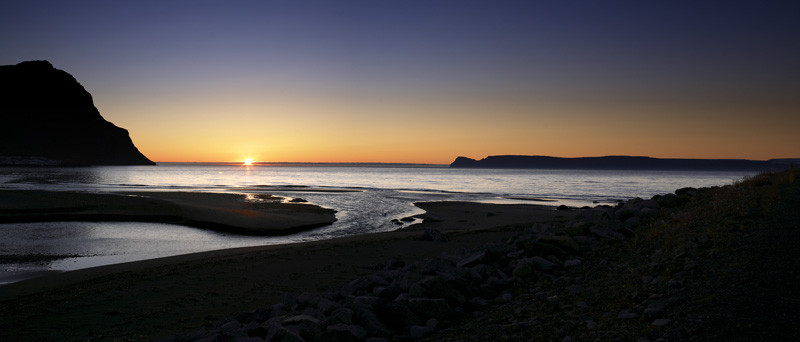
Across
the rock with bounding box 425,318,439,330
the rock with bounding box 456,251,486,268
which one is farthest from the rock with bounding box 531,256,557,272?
the rock with bounding box 425,318,439,330

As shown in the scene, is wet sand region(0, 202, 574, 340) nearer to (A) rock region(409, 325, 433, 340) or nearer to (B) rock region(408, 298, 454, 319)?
(B) rock region(408, 298, 454, 319)

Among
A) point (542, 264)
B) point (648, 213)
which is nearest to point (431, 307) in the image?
point (542, 264)

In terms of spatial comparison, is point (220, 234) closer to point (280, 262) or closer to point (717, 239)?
point (280, 262)

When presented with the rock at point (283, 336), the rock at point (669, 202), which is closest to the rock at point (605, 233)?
the rock at point (669, 202)

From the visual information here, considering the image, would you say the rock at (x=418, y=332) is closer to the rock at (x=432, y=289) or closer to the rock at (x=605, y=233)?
the rock at (x=432, y=289)

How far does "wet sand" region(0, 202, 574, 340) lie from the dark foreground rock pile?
1.88 metres

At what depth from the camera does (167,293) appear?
34.4 feet

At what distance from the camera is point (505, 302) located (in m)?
7.45

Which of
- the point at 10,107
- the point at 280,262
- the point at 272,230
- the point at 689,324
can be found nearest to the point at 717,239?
the point at 689,324

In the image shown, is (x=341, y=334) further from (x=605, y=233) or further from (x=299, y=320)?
(x=605, y=233)

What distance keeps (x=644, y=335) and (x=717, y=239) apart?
14.5ft

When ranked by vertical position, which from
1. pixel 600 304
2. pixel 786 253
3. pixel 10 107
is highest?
pixel 10 107

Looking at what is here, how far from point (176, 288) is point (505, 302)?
8.01 metres

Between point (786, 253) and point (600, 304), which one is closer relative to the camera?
point (600, 304)
